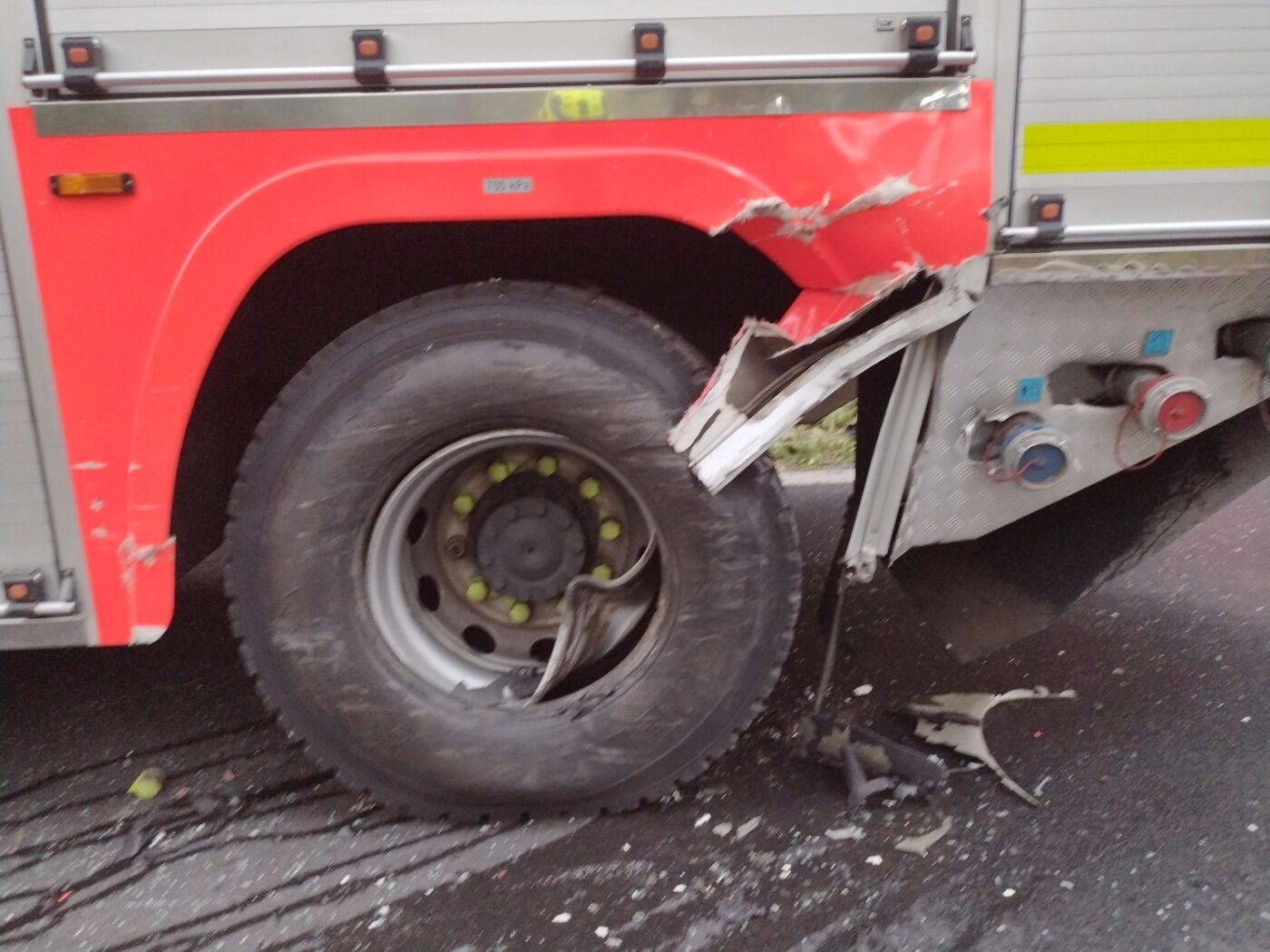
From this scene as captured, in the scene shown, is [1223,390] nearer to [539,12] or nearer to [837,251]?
[837,251]

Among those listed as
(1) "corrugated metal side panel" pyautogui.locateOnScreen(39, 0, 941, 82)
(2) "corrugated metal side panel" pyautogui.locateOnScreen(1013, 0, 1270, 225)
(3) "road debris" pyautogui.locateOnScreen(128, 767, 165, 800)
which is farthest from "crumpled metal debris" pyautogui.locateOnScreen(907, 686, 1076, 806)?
(3) "road debris" pyautogui.locateOnScreen(128, 767, 165, 800)

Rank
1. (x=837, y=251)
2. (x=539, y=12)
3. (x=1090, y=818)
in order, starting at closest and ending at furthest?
1. (x=539, y=12)
2. (x=837, y=251)
3. (x=1090, y=818)

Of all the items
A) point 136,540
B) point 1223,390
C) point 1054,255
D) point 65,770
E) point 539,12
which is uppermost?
point 539,12

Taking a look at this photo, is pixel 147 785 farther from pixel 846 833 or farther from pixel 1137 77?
pixel 1137 77

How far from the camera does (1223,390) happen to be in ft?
6.90

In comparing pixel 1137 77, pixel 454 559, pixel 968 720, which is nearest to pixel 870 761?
pixel 968 720

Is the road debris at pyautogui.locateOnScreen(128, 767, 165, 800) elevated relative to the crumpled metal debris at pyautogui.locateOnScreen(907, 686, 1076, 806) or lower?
lower

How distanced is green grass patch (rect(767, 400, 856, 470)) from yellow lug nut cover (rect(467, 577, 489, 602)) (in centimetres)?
266

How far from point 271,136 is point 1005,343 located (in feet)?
5.18

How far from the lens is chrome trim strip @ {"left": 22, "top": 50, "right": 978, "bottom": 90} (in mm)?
1847

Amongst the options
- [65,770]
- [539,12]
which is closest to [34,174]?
[539,12]

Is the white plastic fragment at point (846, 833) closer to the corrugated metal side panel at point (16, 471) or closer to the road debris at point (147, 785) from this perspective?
the road debris at point (147, 785)

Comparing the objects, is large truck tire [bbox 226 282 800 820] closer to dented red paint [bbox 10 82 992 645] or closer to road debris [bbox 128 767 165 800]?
dented red paint [bbox 10 82 992 645]

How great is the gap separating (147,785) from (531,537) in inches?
46.7
